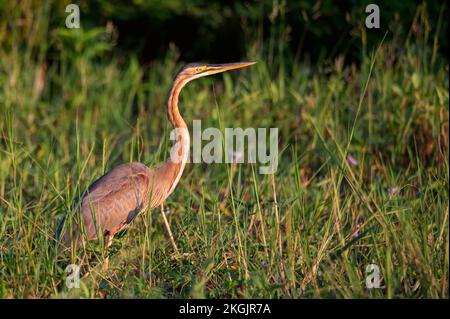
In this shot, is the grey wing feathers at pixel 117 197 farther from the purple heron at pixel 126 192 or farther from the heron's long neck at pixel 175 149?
the heron's long neck at pixel 175 149

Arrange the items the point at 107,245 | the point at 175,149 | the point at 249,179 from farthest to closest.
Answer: the point at 249,179
the point at 175,149
the point at 107,245

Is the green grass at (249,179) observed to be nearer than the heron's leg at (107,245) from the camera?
Yes

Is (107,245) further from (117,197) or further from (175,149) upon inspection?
(175,149)

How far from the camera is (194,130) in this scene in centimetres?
678

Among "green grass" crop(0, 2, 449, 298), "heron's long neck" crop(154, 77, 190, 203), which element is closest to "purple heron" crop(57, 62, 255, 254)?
"heron's long neck" crop(154, 77, 190, 203)

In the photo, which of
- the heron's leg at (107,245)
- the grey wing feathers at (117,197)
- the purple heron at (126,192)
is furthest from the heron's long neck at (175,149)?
the heron's leg at (107,245)

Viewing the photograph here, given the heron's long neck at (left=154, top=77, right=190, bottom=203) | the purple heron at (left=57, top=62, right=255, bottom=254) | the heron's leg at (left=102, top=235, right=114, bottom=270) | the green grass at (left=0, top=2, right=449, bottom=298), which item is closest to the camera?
the green grass at (left=0, top=2, right=449, bottom=298)

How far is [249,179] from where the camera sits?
560cm

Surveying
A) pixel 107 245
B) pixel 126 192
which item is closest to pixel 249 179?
pixel 126 192

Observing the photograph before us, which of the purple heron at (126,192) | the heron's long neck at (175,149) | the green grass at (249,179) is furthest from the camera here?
the heron's long neck at (175,149)

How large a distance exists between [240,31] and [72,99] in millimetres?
2150

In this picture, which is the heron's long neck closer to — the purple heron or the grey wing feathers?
the purple heron

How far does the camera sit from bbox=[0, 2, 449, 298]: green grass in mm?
4094

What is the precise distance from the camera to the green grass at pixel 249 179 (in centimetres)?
409
